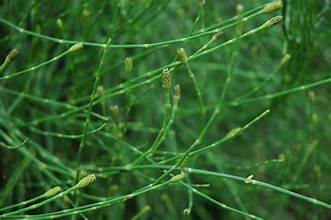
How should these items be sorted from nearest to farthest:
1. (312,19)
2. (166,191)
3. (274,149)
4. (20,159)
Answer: (312,19), (20,159), (166,191), (274,149)

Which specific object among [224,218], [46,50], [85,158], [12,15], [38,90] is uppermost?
Answer: [12,15]

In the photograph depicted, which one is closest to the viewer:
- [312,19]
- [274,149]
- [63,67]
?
[312,19]

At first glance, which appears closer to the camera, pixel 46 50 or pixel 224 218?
pixel 46 50

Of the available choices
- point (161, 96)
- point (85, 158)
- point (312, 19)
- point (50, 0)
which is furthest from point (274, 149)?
point (50, 0)

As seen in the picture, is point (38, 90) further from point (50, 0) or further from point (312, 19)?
point (312, 19)

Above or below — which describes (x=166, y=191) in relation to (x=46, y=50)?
below

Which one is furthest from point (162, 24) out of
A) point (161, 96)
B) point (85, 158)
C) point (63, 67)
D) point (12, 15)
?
point (12, 15)
